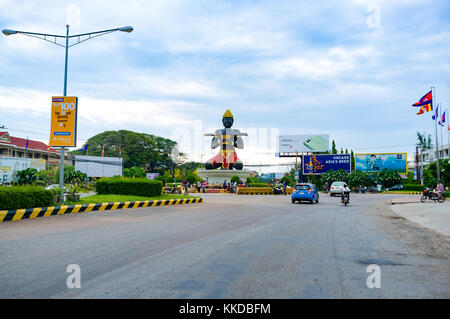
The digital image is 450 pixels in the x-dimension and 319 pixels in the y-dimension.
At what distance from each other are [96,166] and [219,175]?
19258 millimetres

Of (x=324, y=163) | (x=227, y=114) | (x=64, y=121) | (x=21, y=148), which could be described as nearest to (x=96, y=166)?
(x=21, y=148)

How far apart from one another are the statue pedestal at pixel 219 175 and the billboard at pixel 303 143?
18.6 metres

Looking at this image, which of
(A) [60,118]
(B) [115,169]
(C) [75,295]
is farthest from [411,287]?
(B) [115,169]

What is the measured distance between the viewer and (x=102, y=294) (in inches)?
171

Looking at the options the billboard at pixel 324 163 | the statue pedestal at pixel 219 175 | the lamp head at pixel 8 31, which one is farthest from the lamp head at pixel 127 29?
the billboard at pixel 324 163

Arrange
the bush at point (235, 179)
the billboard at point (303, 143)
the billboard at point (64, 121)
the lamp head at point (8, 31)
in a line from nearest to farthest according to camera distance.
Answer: the lamp head at point (8, 31), the billboard at point (64, 121), the bush at point (235, 179), the billboard at point (303, 143)

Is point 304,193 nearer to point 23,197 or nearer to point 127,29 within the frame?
point 127,29

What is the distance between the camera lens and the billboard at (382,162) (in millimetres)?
63062

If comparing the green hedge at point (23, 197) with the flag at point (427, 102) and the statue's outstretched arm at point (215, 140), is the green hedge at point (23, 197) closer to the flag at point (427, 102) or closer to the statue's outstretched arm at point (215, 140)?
the flag at point (427, 102)

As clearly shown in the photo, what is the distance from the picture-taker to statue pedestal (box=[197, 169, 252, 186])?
5224 cm

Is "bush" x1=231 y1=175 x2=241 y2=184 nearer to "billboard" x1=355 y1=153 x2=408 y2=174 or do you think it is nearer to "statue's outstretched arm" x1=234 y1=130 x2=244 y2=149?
"statue's outstretched arm" x1=234 y1=130 x2=244 y2=149

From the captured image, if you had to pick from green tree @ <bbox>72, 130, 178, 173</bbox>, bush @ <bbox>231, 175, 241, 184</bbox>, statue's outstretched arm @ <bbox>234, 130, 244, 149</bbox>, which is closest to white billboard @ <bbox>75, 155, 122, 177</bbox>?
green tree @ <bbox>72, 130, 178, 173</bbox>

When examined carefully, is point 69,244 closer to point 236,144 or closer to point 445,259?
point 445,259

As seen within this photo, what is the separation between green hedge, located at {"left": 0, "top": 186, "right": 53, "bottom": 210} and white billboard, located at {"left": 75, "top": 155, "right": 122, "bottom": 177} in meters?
43.7
